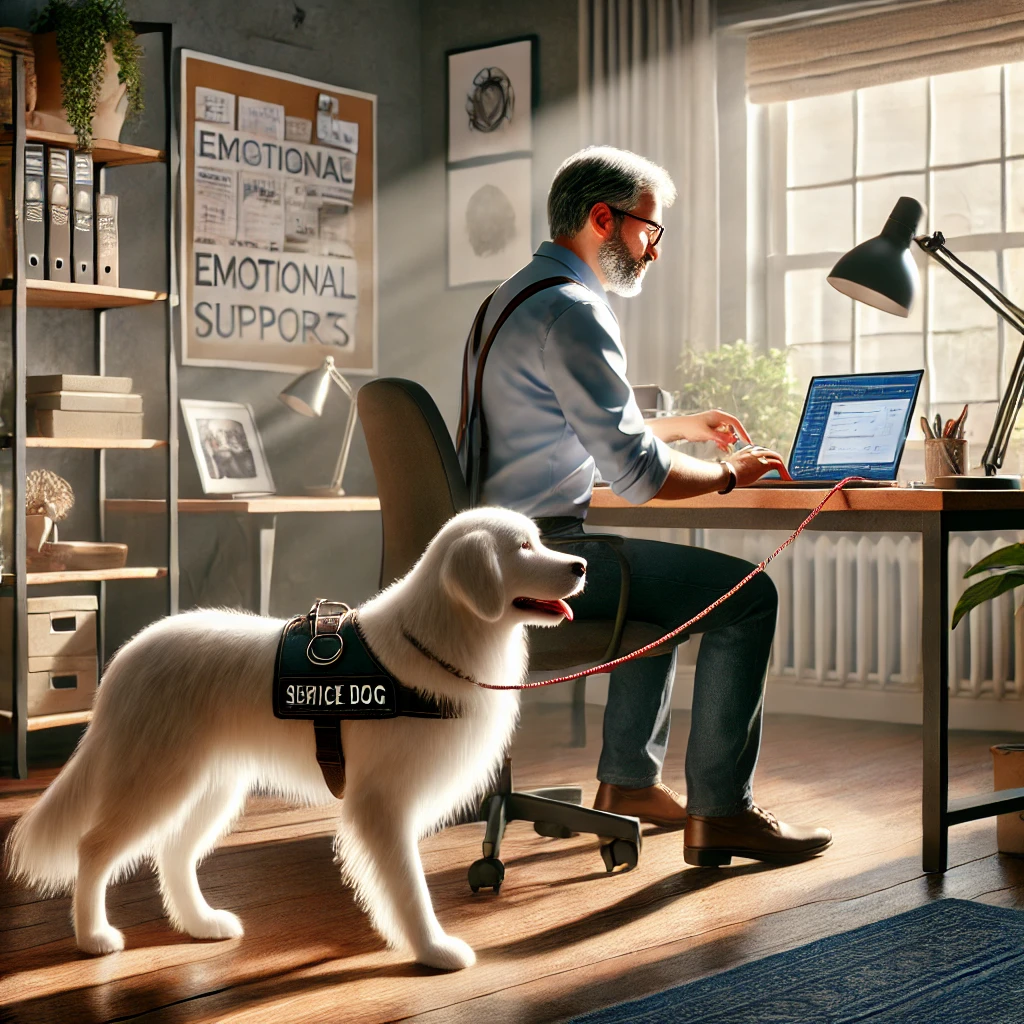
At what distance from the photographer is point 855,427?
118 inches

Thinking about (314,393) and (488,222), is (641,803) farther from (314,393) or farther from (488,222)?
(488,222)

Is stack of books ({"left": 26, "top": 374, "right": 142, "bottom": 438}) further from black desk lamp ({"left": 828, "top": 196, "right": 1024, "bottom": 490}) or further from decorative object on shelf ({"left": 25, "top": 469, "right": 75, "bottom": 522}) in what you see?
black desk lamp ({"left": 828, "top": 196, "right": 1024, "bottom": 490})

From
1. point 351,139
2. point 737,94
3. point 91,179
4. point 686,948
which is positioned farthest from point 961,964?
point 351,139

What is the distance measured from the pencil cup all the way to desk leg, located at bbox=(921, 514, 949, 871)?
25 centimetres

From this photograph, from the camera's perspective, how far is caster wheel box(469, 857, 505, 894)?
2.46m

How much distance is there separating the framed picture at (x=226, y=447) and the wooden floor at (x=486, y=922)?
1416 millimetres

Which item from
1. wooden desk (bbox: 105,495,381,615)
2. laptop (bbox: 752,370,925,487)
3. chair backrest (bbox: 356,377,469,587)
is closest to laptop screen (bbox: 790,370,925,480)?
laptop (bbox: 752,370,925,487)

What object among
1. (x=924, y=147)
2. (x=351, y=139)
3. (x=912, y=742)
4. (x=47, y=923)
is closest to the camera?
(x=47, y=923)

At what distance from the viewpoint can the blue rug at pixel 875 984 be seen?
1.79 metres

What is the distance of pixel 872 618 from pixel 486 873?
93.4 inches

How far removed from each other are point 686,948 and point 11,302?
2.59m

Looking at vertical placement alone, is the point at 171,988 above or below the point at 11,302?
below

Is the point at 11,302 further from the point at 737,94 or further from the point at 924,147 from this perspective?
the point at 924,147

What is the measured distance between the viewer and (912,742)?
4.05 metres
